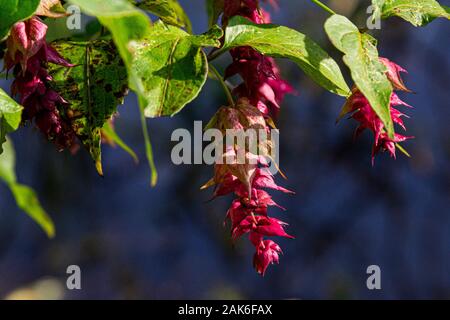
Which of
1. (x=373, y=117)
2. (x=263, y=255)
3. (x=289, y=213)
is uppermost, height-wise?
(x=373, y=117)

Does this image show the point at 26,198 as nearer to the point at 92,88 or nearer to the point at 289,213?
the point at 92,88

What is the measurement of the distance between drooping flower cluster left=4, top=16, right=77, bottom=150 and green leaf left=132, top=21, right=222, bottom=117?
0.06 m

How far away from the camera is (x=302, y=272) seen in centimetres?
268

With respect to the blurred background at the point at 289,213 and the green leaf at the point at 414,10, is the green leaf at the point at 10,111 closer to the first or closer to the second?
the green leaf at the point at 414,10

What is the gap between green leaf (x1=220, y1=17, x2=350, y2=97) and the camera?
0.58 metres

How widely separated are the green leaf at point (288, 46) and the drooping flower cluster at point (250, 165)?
0.10 ft

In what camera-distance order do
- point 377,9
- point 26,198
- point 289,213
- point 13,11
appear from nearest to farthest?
1. point 26,198
2. point 13,11
3. point 377,9
4. point 289,213

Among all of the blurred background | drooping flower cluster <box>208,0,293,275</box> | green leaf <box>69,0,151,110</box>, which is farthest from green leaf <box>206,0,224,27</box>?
the blurred background

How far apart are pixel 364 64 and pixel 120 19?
20 centimetres

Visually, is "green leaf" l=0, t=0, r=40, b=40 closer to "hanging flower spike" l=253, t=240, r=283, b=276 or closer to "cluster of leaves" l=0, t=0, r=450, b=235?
"cluster of leaves" l=0, t=0, r=450, b=235

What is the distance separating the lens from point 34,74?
0.55 meters

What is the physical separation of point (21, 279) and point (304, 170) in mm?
1016

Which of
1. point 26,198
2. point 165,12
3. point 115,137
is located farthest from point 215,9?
point 26,198

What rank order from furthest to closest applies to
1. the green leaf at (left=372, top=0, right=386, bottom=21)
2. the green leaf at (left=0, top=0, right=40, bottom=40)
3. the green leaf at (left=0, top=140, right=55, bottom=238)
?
the green leaf at (left=372, top=0, right=386, bottom=21), the green leaf at (left=0, top=0, right=40, bottom=40), the green leaf at (left=0, top=140, right=55, bottom=238)
